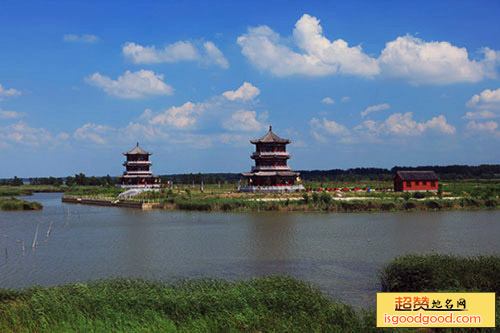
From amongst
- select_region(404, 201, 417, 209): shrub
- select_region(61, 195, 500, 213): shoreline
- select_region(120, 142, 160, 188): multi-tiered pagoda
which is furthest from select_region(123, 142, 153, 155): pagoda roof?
select_region(404, 201, 417, 209): shrub

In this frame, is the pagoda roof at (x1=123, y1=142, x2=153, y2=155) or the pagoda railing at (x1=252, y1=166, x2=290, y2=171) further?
the pagoda roof at (x1=123, y1=142, x2=153, y2=155)

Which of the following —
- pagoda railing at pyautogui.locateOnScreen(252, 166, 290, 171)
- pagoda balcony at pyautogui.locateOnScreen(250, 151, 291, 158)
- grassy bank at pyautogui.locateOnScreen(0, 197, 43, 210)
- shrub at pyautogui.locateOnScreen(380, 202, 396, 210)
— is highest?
pagoda balcony at pyautogui.locateOnScreen(250, 151, 291, 158)

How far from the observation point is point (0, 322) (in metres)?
14.4

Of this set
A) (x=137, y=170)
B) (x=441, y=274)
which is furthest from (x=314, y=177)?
(x=441, y=274)

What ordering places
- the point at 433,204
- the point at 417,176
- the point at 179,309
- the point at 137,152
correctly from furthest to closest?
the point at 137,152 < the point at 417,176 < the point at 433,204 < the point at 179,309

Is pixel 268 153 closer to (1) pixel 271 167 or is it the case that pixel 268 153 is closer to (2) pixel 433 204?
(1) pixel 271 167

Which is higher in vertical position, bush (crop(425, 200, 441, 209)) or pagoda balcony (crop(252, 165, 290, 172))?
pagoda balcony (crop(252, 165, 290, 172))

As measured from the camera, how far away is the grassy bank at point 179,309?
13906mm

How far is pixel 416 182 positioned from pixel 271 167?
22.5 m

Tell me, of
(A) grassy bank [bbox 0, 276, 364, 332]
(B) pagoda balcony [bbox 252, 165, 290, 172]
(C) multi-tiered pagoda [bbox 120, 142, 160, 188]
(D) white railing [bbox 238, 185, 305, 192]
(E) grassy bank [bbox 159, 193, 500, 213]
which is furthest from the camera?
(C) multi-tiered pagoda [bbox 120, 142, 160, 188]

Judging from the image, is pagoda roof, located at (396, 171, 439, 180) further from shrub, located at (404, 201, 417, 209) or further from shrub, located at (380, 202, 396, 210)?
shrub, located at (380, 202, 396, 210)

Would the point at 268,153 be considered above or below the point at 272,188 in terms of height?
above

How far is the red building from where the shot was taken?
70.8 m

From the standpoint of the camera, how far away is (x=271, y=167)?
75188 millimetres
